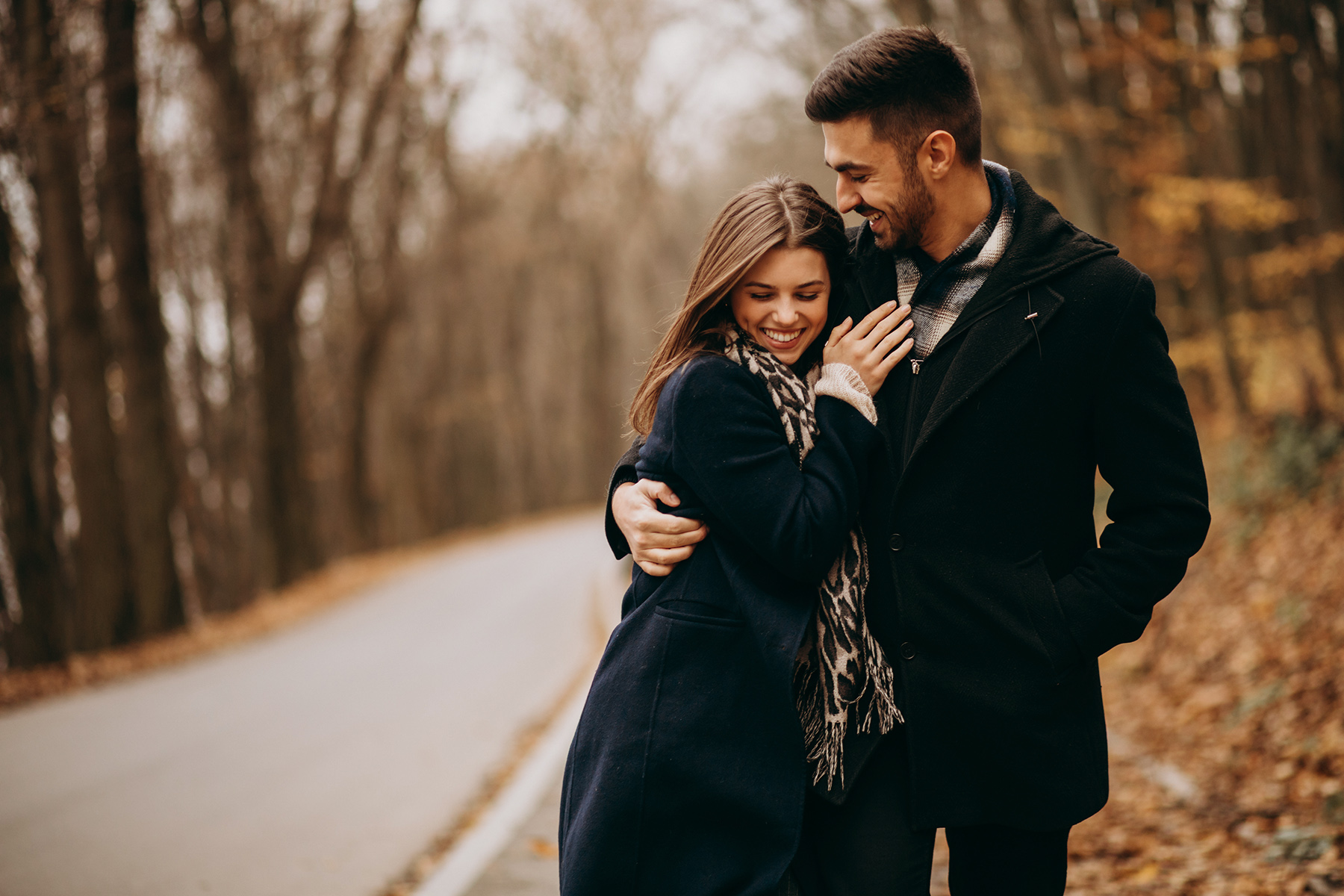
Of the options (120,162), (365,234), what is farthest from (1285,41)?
(365,234)

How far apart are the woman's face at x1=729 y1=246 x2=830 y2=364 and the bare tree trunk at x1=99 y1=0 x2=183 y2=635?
1222 cm

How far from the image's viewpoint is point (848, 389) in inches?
94.7

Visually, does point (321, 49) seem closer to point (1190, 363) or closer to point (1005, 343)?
point (1190, 363)

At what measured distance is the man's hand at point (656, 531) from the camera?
2457 millimetres

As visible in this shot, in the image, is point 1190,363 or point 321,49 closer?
point 1190,363

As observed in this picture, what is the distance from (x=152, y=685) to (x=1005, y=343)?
1011cm

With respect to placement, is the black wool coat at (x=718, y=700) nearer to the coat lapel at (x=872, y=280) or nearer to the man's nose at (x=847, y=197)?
the coat lapel at (x=872, y=280)

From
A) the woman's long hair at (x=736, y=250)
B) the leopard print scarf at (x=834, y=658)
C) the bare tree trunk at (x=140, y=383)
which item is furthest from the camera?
the bare tree trunk at (x=140, y=383)

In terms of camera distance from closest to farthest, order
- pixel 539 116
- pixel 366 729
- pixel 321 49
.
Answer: pixel 366 729, pixel 321 49, pixel 539 116

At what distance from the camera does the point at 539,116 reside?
907 inches

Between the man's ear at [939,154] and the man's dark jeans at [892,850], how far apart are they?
1.28 meters

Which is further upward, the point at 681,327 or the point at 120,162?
the point at 120,162

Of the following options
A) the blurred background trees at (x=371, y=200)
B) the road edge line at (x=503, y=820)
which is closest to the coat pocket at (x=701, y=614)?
the road edge line at (x=503, y=820)

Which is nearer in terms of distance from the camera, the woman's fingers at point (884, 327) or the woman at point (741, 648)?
the woman at point (741, 648)
